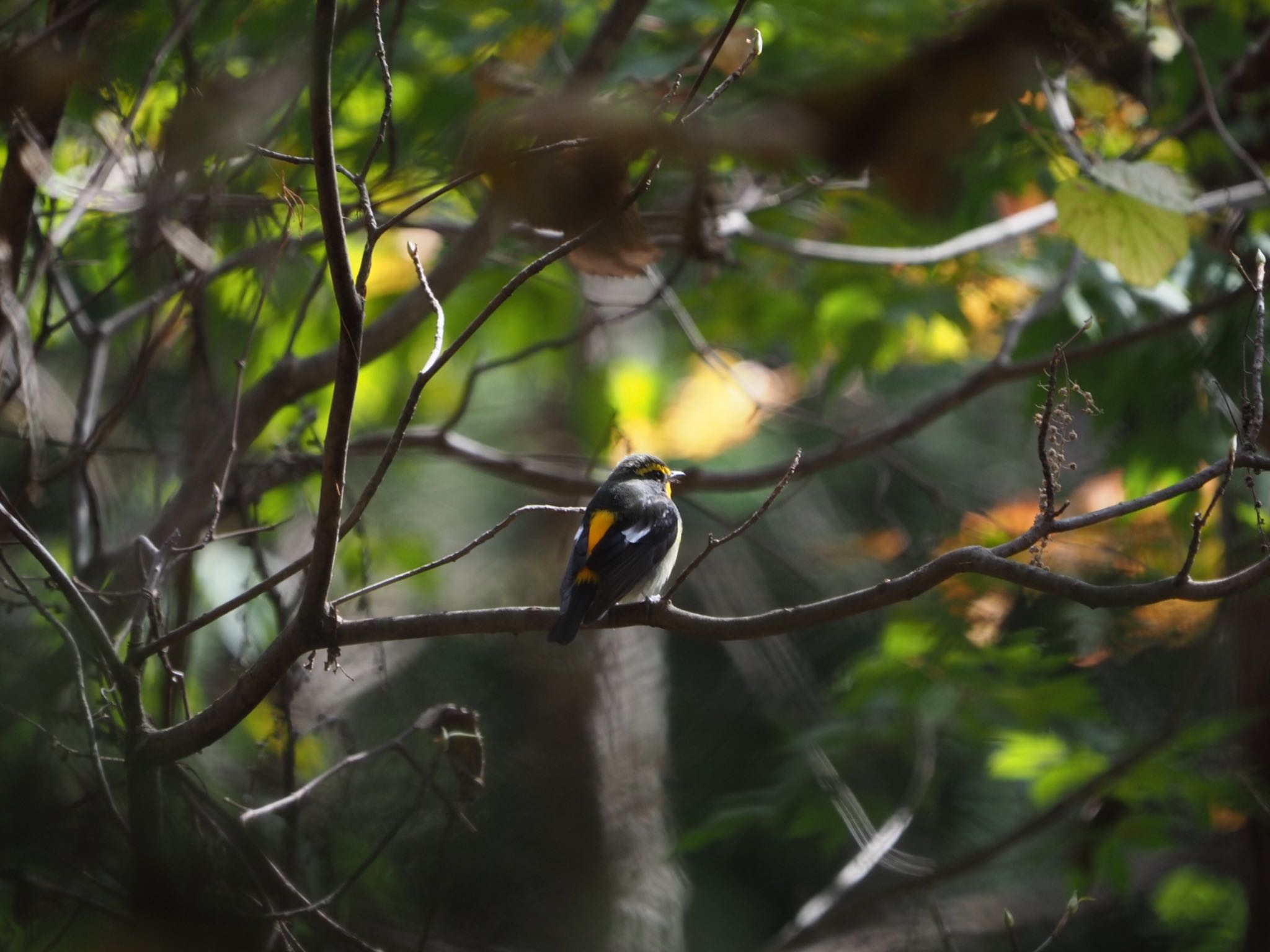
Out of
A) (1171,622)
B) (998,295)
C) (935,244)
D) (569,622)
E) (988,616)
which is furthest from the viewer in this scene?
(998,295)

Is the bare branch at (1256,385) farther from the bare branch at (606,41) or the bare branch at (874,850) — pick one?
the bare branch at (874,850)

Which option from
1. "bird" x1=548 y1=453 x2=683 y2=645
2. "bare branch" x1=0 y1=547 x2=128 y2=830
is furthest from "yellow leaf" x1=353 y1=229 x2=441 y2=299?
"bare branch" x1=0 y1=547 x2=128 y2=830

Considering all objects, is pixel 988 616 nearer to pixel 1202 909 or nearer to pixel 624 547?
pixel 624 547

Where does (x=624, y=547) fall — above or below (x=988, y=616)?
above

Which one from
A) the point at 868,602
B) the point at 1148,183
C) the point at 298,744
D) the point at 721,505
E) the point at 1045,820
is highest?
the point at 1148,183

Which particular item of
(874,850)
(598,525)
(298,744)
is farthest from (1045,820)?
(298,744)

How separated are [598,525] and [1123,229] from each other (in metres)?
1.99

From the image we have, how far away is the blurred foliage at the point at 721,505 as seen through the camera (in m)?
3.45

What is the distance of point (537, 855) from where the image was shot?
4727mm

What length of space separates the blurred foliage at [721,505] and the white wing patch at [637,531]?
15.6 inches

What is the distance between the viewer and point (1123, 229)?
3340mm

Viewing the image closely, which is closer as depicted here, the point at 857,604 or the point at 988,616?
the point at 857,604

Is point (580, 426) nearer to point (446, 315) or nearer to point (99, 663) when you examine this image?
point (446, 315)

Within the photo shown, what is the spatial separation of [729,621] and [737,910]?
4459 mm
